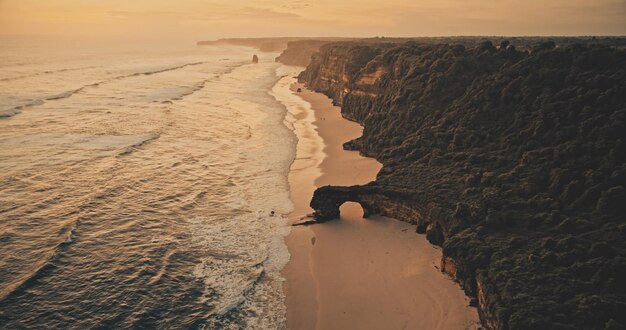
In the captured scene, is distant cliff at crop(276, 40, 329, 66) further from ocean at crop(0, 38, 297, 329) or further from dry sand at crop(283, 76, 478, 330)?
dry sand at crop(283, 76, 478, 330)

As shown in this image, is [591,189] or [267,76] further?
[267,76]

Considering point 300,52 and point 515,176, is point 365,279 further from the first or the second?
point 300,52

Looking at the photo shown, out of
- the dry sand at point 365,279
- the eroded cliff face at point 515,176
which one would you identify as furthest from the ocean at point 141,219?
the eroded cliff face at point 515,176

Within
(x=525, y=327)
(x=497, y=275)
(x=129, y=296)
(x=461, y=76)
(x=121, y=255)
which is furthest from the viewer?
(x=461, y=76)

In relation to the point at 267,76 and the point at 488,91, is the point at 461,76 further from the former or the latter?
the point at 267,76

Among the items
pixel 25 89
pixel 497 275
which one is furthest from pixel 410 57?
pixel 25 89

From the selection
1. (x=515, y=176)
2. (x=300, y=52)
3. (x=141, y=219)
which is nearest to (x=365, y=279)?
(x=515, y=176)
